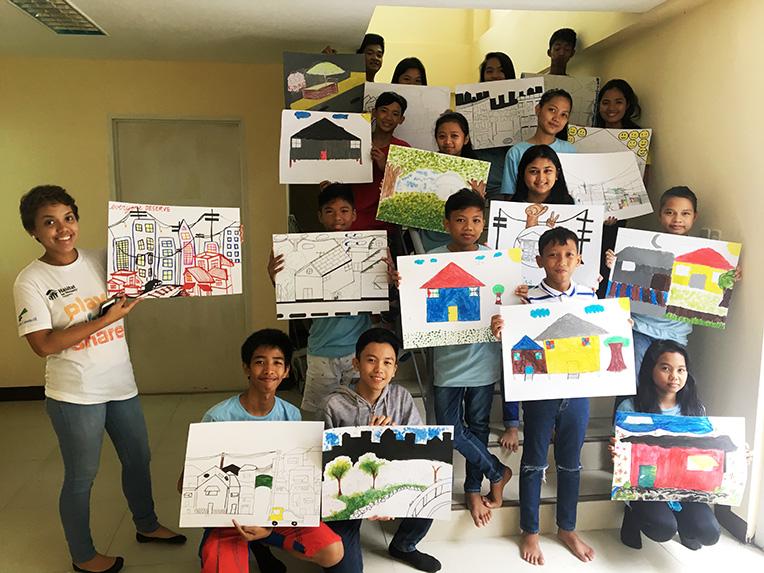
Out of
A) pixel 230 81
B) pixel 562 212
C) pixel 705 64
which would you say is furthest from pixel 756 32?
pixel 230 81

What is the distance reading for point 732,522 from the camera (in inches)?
95.7

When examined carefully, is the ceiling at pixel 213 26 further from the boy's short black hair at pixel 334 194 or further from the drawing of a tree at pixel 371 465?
the drawing of a tree at pixel 371 465

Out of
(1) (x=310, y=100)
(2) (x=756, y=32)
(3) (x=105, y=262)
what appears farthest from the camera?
(1) (x=310, y=100)

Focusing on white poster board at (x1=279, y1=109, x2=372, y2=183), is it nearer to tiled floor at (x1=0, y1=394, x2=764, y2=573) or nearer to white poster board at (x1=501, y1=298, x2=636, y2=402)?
white poster board at (x1=501, y1=298, x2=636, y2=402)


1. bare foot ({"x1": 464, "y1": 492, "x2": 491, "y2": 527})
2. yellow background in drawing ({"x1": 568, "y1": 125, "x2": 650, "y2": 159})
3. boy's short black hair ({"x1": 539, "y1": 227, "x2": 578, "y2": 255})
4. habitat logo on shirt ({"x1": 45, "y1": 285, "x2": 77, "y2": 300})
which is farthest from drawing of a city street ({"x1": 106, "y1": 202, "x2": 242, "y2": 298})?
yellow background in drawing ({"x1": 568, "y1": 125, "x2": 650, "y2": 159})

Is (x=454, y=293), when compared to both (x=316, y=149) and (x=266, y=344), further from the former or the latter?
(x=316, y=149)

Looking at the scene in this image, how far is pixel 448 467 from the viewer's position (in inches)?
76.7

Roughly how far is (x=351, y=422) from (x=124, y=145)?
9.70 ft

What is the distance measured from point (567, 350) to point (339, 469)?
3.06 ft

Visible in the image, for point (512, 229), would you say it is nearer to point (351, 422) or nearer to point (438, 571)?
point (351, 422)

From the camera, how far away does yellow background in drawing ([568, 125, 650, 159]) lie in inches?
113

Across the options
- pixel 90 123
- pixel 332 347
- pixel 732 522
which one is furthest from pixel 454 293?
pixel 90 123

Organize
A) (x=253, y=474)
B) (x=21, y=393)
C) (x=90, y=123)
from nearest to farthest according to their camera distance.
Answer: (x=253, y=474) → (x=90, y=123) → (x=21, y=393)

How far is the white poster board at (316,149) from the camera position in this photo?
8.89 feet
